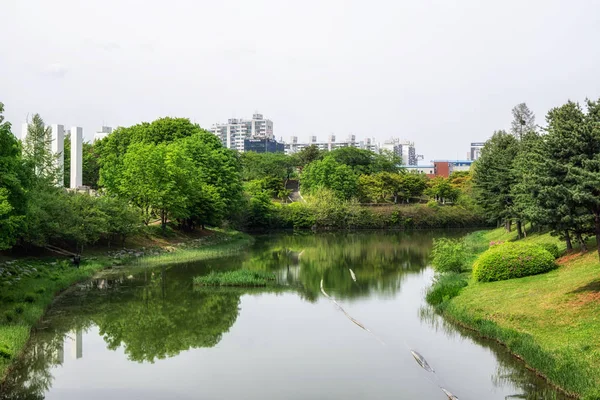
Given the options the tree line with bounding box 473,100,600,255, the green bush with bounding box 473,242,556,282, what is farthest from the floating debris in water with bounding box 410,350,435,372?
the green bush with bounding box 473,242,556,282

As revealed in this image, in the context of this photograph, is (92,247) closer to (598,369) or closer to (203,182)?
(203,182)

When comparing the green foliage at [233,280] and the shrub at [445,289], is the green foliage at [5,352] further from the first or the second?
the shrub at [445,289]

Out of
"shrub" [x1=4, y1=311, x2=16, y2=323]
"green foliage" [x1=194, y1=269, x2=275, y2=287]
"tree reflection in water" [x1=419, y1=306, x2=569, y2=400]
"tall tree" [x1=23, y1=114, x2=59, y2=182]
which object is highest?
"tall tree" [x1=23, y1=114, x2=59, y2=182]

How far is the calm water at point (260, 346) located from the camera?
657 inches

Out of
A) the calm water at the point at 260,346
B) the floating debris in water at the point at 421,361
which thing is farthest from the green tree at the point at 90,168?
the floating debris in water at the point at 421,361

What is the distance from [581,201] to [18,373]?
1887 cm

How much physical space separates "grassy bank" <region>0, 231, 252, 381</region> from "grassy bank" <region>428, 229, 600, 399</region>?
15272mm

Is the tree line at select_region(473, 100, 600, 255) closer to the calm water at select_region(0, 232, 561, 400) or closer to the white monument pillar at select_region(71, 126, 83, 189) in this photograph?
the calm water at select_region(0, 232, 561, 400)

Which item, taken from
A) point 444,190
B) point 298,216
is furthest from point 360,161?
point 298,216

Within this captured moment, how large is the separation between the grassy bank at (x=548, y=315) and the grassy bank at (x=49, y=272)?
15272 millimetres

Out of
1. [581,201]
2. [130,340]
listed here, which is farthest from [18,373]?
[581,201]

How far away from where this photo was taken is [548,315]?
1980 centimetres

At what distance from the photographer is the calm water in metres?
16.7

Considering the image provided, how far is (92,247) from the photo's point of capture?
43125mm
